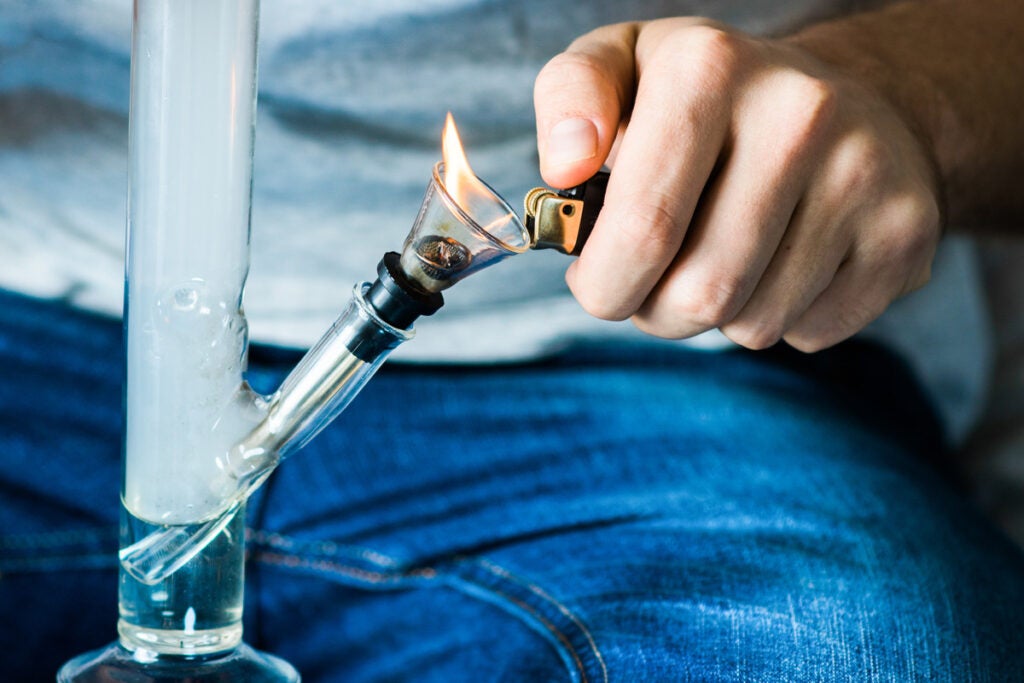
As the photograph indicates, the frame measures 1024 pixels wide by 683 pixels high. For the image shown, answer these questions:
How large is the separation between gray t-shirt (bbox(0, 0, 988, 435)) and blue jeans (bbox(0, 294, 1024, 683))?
4 cm

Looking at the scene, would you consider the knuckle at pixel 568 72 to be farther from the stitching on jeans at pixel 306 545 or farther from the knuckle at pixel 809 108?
the stitching on jeans at pixel 306 545

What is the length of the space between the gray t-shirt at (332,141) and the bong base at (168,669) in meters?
0.27

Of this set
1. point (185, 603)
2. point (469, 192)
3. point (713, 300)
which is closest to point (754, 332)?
point (713, 300)

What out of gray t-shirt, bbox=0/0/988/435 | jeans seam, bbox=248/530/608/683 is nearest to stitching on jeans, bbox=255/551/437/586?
jeans seam, bbox=248/530/608/683

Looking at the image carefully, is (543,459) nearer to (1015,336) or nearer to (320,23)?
(320,23)

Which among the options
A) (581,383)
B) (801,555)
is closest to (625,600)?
(801,555)

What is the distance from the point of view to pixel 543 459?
629mm

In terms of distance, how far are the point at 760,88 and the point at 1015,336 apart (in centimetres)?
56

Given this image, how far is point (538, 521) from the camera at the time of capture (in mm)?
592

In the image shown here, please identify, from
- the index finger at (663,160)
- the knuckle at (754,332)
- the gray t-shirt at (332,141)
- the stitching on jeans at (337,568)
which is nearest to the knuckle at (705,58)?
the index finger at (663,160)

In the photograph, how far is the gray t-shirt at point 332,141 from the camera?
600 mm

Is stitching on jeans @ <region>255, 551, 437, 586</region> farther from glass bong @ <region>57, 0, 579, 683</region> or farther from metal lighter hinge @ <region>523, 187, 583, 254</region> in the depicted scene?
metal lighter hinge @ <region>523, 187, 583, 254</region>

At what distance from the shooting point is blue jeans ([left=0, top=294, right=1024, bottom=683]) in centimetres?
50

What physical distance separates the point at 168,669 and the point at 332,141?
0.34m
